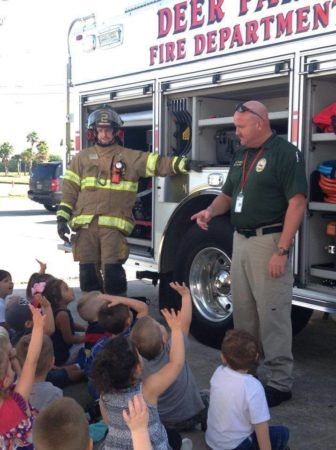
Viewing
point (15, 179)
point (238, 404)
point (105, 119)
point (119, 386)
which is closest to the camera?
point (119, 386)

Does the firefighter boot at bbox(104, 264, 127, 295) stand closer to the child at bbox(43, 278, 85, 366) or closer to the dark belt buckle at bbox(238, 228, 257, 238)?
the child at bbox(43, 278, 85, 366)

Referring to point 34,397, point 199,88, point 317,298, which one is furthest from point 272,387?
point 199,88

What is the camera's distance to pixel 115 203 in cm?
530

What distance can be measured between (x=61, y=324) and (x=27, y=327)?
50 centimetres

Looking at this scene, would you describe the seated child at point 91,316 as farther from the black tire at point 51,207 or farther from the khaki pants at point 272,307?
the black tire at point 51,207

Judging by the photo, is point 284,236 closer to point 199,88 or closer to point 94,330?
point 94,330

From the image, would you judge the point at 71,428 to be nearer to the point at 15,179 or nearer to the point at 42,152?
the point at 15,179

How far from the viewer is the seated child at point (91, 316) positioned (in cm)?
433

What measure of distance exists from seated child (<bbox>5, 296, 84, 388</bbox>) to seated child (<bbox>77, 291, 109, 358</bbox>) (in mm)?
182

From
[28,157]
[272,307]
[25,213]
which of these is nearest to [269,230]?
[272,307]

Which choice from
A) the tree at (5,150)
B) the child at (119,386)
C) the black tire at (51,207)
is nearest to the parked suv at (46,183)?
the black tire at (51,207)

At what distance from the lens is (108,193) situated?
5285mm

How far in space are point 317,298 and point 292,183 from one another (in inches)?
34.5

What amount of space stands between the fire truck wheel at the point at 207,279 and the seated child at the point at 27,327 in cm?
120
